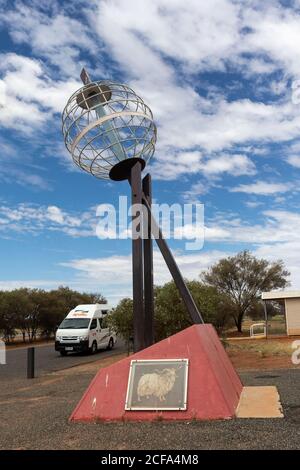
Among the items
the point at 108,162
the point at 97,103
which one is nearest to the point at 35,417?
the point at 108,162

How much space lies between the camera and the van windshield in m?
22.0

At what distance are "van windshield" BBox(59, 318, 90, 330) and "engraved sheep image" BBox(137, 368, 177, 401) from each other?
1528 cm

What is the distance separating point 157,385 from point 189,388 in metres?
0.46

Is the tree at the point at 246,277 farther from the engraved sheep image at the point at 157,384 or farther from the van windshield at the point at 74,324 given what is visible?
the engraved sheep image at the point at 157,384

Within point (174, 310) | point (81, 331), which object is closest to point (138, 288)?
point (174, 310)

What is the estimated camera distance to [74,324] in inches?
874

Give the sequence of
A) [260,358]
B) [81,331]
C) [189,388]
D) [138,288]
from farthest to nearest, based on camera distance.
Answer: [81,331], [260,358], [138,288], [189,388]

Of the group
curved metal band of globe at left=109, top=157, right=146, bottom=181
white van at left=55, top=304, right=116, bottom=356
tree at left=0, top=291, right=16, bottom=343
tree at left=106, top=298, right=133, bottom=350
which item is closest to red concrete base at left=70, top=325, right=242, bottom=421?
curved metal band of globe at left=109, top=157, right=146, bottom=181

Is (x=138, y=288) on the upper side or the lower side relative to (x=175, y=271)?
lower

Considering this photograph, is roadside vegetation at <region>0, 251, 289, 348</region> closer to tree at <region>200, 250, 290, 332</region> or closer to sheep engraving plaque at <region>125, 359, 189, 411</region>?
tree at <region>200, 250, 290, 332</region>

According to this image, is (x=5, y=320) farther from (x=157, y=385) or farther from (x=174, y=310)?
(x=157, y=385)

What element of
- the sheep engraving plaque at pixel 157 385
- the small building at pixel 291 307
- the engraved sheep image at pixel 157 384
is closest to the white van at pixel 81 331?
the small building at pixel 291 307
